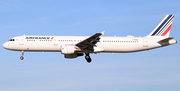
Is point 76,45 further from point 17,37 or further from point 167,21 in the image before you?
point 167,21

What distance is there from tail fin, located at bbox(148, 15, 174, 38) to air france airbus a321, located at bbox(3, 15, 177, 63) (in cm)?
208

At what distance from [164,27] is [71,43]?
1748cm

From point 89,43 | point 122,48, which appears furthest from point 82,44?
point 122,48

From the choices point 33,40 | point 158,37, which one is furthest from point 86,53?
point 158,37

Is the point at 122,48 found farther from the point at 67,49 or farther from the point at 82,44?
the point at 67,49

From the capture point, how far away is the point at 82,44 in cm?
5100

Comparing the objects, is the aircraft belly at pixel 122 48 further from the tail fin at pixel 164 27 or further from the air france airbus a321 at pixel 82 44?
the tail fin at pixel 164 27

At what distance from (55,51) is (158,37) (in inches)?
726

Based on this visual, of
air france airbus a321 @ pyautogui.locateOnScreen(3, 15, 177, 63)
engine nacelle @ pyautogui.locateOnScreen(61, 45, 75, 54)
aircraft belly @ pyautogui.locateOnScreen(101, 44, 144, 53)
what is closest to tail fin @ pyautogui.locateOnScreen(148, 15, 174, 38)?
air france airbus a321 @ pyautogui.locateOnScreen(3, 15, 177, 63)

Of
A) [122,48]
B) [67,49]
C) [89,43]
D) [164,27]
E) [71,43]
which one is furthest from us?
[164,27]

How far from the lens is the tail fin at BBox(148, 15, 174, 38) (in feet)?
185

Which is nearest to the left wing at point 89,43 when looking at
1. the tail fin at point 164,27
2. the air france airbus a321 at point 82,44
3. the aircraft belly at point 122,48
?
the air france airbus a321 at point 82,44

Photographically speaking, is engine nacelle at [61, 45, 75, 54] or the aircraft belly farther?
the aircraft belly

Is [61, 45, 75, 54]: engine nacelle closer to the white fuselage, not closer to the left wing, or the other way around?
the left wing
